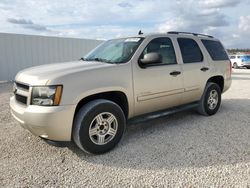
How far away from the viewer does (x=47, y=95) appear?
311 cm

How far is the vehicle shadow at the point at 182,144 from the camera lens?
3328 millimetres

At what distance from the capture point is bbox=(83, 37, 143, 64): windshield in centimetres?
396

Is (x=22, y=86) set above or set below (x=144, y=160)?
above

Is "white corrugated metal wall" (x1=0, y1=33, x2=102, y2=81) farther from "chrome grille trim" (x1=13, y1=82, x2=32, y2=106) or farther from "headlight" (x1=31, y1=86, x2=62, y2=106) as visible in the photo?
"headlight" (x1=31, y1=86, x2=62, y2=106)

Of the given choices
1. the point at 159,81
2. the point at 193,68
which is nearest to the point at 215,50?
the point at 193,68

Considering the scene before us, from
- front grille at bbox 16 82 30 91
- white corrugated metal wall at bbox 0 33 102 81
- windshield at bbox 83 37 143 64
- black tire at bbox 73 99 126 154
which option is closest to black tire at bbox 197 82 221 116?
windshield at bbox 83 37 143 64

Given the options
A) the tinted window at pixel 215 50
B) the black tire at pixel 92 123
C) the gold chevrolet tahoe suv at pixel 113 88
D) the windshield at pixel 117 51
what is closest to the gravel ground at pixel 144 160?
the black tire at pixel 92 123

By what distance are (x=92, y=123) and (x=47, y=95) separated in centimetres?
78

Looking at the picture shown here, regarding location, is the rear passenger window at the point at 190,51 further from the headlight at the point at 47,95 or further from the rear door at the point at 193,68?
the headlight at the point at 47,95

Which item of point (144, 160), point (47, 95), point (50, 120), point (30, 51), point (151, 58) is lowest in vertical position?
point (144, 160)

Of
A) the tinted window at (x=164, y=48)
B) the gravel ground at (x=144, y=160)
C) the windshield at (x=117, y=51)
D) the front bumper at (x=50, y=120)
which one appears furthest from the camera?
the tinted window at (x=164, y=48)

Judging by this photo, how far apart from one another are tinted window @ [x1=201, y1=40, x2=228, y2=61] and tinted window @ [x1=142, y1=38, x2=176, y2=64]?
126 cm

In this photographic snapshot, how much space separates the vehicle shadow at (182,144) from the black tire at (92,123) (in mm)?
138

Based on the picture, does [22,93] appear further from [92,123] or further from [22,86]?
[92,123]
